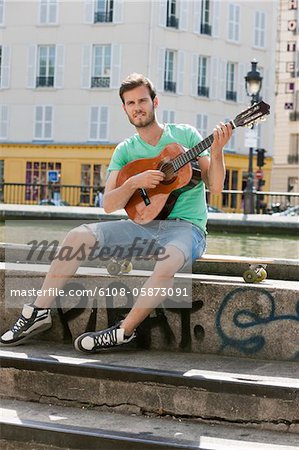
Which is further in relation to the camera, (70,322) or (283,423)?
(70,322)

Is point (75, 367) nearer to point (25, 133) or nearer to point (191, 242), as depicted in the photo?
point (191, 242)

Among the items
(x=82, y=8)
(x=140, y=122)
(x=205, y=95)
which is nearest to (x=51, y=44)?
(x=82, y=8)

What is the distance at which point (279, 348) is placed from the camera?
384 cm

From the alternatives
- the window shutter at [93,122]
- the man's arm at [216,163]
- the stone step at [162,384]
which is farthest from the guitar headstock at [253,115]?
the window shutter at [93,122]

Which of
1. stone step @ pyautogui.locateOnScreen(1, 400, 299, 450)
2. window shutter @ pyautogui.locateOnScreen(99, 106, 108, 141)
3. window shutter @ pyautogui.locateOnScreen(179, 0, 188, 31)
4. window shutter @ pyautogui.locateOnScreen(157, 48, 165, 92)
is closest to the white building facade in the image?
window shutter @ pyautogui.locateOnScreen(179, 0, 188, 31)

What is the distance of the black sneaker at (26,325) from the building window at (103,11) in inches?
1378

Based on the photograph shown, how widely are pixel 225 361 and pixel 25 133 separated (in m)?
35.4

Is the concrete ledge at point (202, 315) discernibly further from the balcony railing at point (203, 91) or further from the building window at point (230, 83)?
the building window at point (230, 83)

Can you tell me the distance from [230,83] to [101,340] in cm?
3678

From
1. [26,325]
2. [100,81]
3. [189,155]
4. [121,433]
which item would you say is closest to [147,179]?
[189,155]

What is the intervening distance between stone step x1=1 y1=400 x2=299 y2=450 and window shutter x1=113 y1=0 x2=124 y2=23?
3522 cm

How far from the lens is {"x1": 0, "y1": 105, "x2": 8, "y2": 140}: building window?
3847 centimetres

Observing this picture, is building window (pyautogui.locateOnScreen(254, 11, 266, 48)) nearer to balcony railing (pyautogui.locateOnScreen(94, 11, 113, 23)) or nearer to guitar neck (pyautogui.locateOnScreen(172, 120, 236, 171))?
balcony railing (pyautogui.locateOnScreen(94, 11, 113, 23))

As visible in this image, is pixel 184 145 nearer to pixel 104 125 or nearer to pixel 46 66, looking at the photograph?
pixel 104 125
